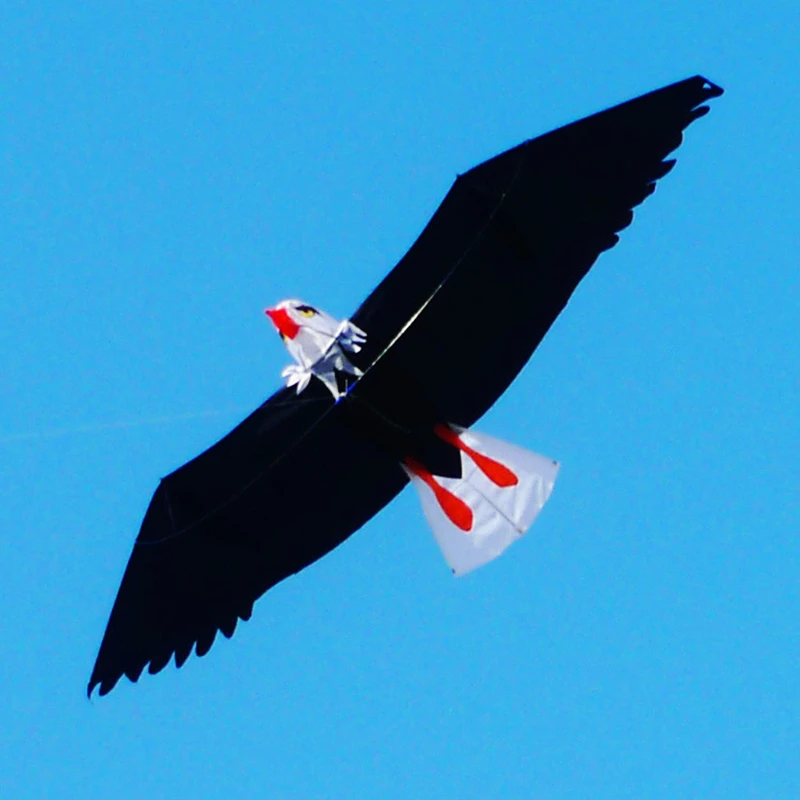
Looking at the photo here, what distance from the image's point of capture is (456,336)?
20172mm

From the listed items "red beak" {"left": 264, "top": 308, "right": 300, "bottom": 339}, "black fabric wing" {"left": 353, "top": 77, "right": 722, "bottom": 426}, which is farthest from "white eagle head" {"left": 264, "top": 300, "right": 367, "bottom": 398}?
"black fabric wing" {"left": 353, "top": 77, "right": 722, "bottom": 426}

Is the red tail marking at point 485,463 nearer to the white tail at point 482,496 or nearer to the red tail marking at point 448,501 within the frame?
the white tail at point 482,496

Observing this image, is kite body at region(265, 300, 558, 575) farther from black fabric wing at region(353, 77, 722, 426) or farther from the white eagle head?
black fabric wing at region(353, 77, 722, 426)

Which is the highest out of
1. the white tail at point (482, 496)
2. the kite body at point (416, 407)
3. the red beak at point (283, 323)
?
the red beak at point (283, 323)

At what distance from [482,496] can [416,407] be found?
0.93 meters

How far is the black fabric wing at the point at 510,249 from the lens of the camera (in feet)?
64.8

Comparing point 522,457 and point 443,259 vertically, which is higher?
point 443,259

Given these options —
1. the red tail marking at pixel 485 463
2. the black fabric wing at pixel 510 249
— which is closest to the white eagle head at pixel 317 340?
the black fabric wing at pixel 510 249

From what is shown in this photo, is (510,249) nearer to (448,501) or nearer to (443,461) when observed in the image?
(443,461)

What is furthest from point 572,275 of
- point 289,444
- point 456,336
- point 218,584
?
point 218,584

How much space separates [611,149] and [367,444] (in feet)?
10.5

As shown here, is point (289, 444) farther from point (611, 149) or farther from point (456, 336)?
point (611, 149)

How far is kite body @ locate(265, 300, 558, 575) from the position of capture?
64.8 ft

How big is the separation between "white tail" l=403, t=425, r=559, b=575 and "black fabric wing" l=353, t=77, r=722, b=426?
0.33m
